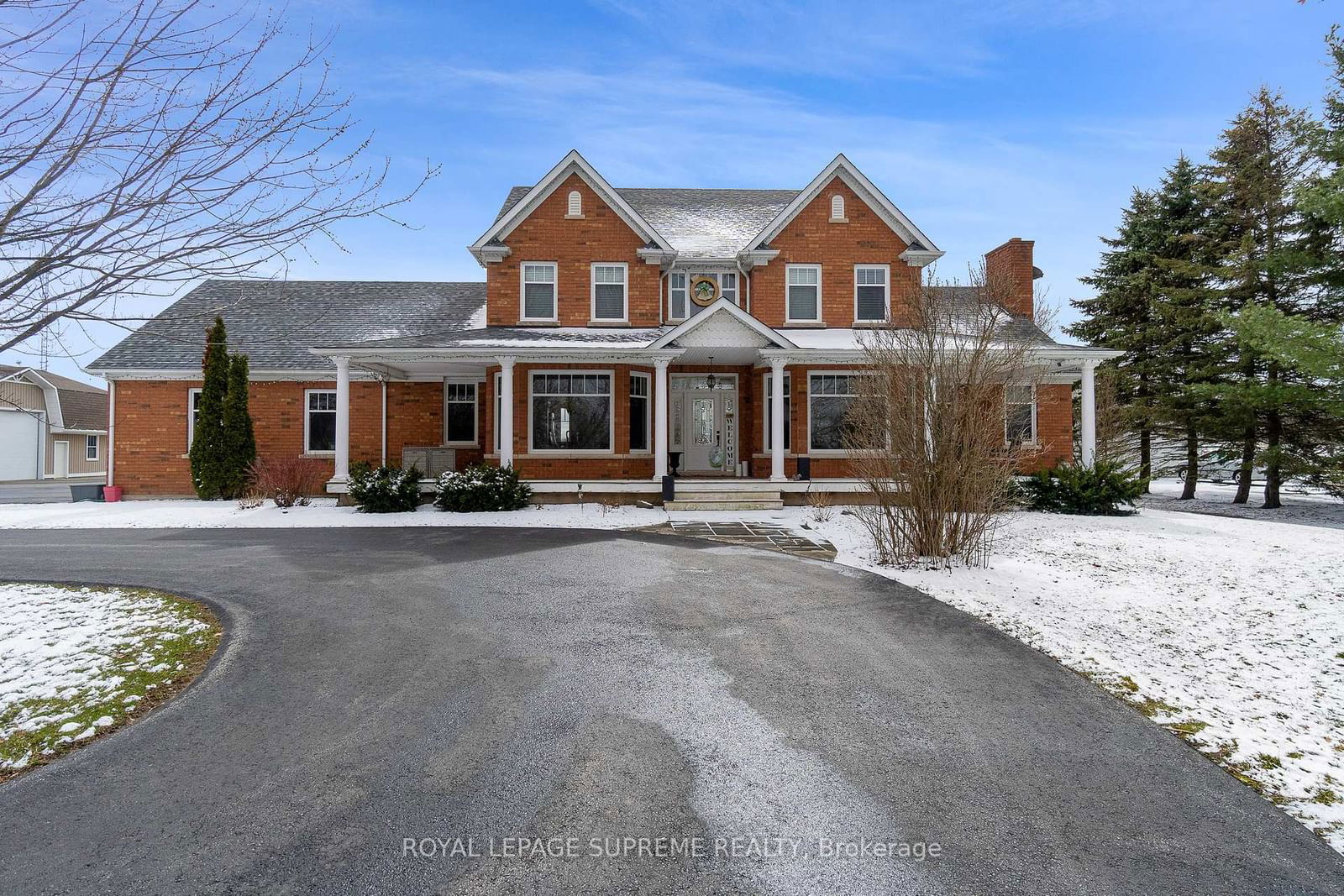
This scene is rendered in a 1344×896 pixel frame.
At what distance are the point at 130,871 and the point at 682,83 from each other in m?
11.3

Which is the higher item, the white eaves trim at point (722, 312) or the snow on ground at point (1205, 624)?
the white eaves trim at point (722, 312)

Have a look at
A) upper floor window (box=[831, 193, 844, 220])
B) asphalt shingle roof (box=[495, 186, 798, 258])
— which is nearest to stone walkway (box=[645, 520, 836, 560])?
asphalt shingle roof (box=[495, 186, 798, 258])

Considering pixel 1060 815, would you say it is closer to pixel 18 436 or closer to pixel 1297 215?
pixel 1297 215

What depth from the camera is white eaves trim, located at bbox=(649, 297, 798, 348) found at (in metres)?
15.3

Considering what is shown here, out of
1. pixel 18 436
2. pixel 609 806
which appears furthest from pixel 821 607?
pixel 18 436

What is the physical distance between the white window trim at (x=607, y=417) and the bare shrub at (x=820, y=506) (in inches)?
193

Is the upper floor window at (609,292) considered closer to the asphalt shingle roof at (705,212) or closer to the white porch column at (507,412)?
the asphalt shingle roof at (705,212)

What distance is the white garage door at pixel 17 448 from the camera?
30.3 metres

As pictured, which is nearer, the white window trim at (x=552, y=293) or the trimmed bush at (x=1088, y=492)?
the trimmed bush at (x=1088, y=492)

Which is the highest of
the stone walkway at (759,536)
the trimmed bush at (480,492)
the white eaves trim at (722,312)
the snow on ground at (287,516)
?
the white eaves trim at (722,312)

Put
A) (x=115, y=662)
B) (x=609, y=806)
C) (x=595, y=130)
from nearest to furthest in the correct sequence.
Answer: (x=609, y=806) → (x=115, y=662) → (x=595, y=130)

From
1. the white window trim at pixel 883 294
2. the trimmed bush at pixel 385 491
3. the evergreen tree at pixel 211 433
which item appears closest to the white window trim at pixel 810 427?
the white window trim at pixel 883 294

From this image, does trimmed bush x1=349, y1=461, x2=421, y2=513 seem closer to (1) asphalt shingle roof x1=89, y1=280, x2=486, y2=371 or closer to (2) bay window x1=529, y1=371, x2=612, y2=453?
(2) bay window x1=529, y1=371, x2=612, y2=453

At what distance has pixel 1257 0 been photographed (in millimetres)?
5746
